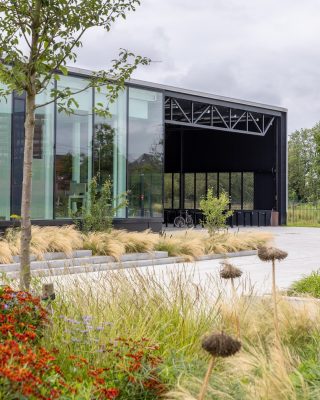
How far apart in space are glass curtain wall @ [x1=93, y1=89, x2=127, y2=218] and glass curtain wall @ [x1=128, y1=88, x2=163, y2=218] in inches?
10.7

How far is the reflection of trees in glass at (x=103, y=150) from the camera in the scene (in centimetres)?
1786

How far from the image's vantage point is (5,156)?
15695mm

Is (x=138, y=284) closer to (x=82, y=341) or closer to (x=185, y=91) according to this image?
(x=82, y=341)

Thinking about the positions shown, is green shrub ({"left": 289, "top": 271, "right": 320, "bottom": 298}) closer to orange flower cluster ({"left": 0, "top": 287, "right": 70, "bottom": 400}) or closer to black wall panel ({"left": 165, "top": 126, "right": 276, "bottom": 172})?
orange flower cluster ({"left": 0, "top": 287, "right": 70, "bottom": 400})

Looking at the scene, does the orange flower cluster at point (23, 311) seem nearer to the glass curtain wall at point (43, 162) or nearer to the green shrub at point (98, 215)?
the green shrub at point (98, 215)

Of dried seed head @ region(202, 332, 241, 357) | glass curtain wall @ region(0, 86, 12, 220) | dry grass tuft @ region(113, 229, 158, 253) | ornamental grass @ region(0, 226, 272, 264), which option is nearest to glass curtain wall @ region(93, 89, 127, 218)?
glass curtain wall @ region(0, 86, 12, 220)

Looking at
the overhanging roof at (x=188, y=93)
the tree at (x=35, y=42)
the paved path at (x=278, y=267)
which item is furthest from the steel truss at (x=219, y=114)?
the tree at (x=35, y=42)

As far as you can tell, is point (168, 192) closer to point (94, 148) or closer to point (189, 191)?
point (189, 191)

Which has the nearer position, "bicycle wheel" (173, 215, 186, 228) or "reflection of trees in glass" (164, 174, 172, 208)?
"bicycle wheel" (173, 215, 186, 228)

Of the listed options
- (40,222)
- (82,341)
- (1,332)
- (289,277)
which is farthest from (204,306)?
(40,222)

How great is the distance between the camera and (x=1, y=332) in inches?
162

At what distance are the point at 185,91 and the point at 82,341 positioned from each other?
61.3 ft

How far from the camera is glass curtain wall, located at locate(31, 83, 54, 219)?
16.4 metres

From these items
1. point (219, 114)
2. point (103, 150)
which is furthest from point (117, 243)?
point (219, 114)
